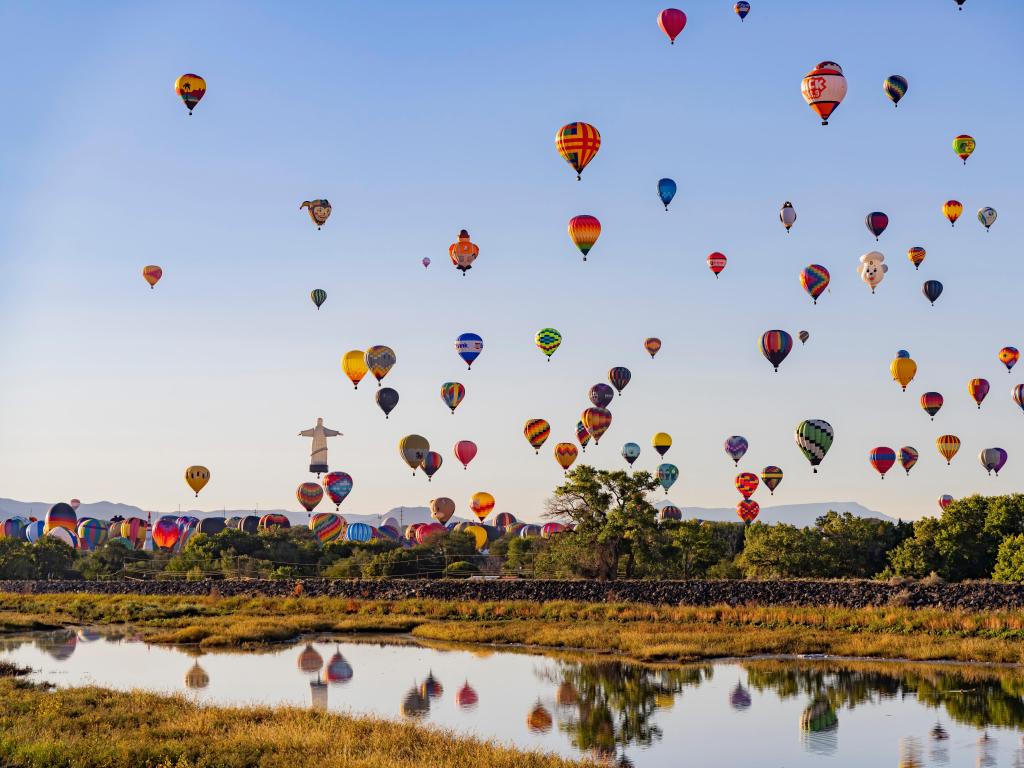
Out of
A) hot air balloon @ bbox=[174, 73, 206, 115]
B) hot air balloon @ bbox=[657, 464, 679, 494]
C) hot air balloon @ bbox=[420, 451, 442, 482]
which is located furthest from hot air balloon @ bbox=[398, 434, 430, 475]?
hot air balloon @ bbox=[174, 73, 206, 115]

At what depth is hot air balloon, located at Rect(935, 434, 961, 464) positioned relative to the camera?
3866 inches

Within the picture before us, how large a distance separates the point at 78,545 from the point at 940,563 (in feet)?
411

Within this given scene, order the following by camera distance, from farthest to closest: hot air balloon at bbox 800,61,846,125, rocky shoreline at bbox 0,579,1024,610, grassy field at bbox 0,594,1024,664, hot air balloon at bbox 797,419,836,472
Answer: hot air balloon at bbox 797,419,836,472
hot air balloon at bbox 800,61,846,125
rocky shoreline at bbox 0,579,1024,610
grassy field at bbox 0,594,1024,664

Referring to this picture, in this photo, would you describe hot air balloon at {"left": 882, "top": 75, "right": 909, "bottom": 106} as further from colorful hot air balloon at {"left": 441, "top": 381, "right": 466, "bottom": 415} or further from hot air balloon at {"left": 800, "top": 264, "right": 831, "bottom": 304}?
colorful hot air balloon at {"left": 441, "top": 381, "right": 466, "bottom": 415}

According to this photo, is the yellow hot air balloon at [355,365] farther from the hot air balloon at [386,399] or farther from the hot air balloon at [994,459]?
the hot air balloon at [994,459]

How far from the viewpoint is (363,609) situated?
2511 inches

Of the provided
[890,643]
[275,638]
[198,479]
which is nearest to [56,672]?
[275,638]

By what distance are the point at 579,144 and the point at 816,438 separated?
27.0 metres

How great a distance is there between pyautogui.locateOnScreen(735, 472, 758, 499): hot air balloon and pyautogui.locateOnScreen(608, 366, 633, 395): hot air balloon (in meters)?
18.7

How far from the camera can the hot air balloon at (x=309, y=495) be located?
139 m

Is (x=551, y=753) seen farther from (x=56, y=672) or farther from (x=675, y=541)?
(x=675, y=541)

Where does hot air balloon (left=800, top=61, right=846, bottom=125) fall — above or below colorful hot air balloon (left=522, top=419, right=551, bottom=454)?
above

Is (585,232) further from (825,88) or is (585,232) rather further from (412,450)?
(412,450)

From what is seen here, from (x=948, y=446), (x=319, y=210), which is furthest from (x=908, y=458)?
(x=319, y=210)
